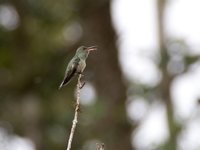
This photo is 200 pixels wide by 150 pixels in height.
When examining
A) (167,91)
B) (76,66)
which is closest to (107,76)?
(167,91)

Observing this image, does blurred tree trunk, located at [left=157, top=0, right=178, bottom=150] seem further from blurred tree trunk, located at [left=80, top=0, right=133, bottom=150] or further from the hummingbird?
the hummingbird

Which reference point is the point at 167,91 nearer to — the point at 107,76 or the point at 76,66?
the point at 107,76

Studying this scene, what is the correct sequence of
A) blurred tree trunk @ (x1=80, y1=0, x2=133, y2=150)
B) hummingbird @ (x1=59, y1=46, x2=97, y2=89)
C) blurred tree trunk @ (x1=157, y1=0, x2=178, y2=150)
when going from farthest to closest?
blurred tree trunk @ (x1=80, y1=0, x2=133, y2=150)
blurred tree trunk @ (x1=157, y1=0, x2=178, y2=150)
hummingbird @ (x1=59, y1=46, x2=97, y2=89)

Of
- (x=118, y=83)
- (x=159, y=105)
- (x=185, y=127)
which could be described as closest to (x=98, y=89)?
(x=118, y=83)

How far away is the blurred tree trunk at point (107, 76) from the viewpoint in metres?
16.1

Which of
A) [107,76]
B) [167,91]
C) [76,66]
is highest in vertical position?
[107,76]

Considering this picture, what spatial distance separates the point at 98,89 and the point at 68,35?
1.47m

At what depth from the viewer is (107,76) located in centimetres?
1695

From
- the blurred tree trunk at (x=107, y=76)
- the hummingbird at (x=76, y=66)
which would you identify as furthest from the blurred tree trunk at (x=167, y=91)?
the hummingbird at (x=76, y=66)

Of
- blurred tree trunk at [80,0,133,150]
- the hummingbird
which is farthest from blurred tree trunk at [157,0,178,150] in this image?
the hummingbird

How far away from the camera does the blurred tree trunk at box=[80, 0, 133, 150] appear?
52.7 ft

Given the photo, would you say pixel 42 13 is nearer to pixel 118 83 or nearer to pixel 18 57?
pixel 18 57

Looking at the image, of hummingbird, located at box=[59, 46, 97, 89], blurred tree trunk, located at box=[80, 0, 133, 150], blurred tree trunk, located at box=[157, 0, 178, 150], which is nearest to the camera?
hummingbird, located at box=[59, 46, 97, 89]

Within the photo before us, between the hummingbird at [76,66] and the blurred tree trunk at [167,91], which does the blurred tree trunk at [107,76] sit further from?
the hummingbird at [76,66]
